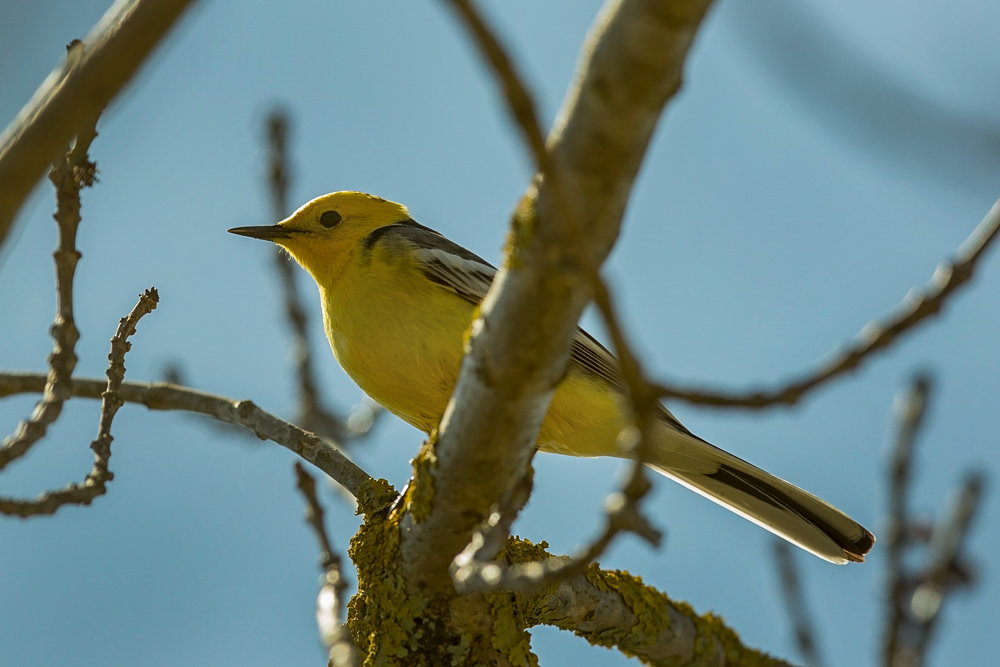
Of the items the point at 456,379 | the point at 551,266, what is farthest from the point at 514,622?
the point at 551,266

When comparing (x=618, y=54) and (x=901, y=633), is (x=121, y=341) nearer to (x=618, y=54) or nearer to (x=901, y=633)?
(x=618, y=54)

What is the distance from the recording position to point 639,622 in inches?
164

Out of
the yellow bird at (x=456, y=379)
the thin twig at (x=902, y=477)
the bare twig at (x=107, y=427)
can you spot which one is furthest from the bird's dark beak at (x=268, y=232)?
the thin twig at (x=902, y=477)

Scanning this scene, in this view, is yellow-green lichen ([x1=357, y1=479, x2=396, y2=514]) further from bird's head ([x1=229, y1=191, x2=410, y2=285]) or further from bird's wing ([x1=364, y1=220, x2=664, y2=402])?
bird's head ([x1=229, y1=191, x2=410, y2=285])

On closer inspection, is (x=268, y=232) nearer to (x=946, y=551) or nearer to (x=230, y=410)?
(x=230, y=410)

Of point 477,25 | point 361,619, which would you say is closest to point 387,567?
point 361,619

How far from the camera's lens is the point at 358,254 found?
525 centimetres

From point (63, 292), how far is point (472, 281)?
7.82 feet

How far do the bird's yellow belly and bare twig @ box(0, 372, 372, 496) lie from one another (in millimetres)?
527

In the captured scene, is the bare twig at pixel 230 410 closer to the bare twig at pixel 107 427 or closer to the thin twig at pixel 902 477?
the bare twig at pixel 107 427

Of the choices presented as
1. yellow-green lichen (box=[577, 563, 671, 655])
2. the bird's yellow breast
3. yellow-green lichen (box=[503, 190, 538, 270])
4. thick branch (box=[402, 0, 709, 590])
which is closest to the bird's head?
the bird's yellow breast

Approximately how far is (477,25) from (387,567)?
256 cm

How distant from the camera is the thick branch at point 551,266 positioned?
1.89m

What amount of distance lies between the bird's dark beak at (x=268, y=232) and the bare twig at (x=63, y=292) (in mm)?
3018
